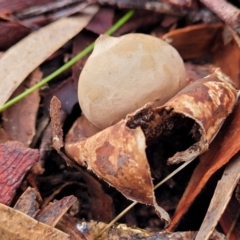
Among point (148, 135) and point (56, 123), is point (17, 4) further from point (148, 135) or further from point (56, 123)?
point (148, 135)

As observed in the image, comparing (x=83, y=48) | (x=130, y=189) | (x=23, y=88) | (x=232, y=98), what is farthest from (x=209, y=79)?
(x=23, y=88)

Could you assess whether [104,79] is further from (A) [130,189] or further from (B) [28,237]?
(B) [28,237]

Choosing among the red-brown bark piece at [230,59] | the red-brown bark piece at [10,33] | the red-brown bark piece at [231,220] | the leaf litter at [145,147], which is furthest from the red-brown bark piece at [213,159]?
the red-brown bark piece at [10,33]

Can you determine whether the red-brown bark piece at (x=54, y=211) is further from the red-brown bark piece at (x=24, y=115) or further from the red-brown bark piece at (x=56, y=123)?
the red-brown bark piece at (x=24, y=115)

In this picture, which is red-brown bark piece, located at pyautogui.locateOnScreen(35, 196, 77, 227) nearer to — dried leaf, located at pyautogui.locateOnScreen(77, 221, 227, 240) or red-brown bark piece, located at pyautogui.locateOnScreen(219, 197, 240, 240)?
dried leaf, located at pyautogui.locateOnScreen(77, 221, 227, 240)

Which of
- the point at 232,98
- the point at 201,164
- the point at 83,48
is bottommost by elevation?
the point at 201,164

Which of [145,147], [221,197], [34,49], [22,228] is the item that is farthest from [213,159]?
[34,49]

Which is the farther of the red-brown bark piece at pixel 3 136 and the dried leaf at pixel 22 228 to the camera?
the red-brown bark piece at pixel 3 136
